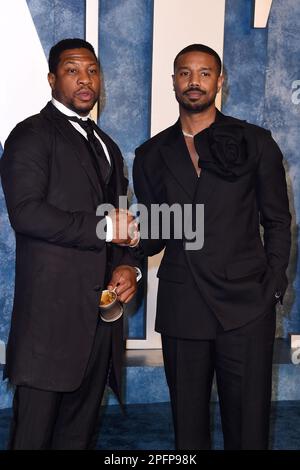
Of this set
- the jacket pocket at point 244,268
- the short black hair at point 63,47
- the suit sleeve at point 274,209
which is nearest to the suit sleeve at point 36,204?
the short black hair at point 63,47

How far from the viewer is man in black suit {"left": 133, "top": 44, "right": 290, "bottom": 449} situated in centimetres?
296

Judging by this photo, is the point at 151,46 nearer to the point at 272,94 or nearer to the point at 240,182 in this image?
the point at 272,94

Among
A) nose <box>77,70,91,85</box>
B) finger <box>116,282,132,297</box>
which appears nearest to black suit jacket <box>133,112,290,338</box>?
finger <box>116,282,132,297</box>

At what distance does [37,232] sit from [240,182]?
862 mm

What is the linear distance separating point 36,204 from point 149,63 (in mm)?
2497

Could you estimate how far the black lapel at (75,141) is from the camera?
2.76m

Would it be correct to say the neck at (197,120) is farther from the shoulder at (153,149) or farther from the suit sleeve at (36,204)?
the suit sleeve at (36,204)

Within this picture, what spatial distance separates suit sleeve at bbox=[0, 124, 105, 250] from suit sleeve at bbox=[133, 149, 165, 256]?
1.65 ft

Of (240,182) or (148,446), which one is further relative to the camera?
(148,446)

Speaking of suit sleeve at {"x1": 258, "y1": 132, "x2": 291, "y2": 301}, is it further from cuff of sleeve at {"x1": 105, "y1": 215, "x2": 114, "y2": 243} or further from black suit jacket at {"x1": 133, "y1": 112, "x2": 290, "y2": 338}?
cuff of sleeve at {"x1": 105, "y1": 215, "x2": 114, "y2": 243}

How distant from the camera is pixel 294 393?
4762 millimetres

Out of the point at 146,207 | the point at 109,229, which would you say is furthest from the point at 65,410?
the point at 146,207

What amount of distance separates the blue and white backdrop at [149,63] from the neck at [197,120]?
174 cm
